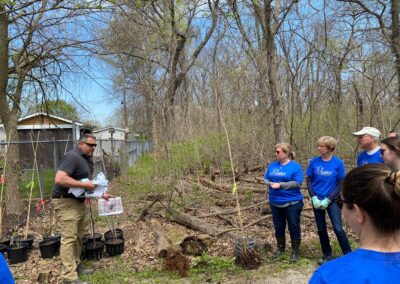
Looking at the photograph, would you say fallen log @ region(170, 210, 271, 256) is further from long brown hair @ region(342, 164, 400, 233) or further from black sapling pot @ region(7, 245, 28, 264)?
long brown hair @ region(342, 164, 400, 233)

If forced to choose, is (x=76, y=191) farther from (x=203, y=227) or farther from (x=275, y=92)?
(x=275, y=92)

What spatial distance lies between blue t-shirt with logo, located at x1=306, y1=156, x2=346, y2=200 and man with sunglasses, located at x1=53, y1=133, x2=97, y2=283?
2.99 metres

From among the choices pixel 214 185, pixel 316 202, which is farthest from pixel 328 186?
pixel 214 185

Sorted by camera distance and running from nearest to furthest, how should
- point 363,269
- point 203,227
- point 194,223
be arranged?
1. point 363,269
2. point 203,227
3. point 194,223

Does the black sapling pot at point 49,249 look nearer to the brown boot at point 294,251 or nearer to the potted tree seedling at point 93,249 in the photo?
the potted tree seedling at point 93,249

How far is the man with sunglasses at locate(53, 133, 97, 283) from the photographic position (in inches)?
176

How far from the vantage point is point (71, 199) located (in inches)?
184

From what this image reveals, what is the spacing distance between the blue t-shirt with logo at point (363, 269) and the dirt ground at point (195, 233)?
3297mm

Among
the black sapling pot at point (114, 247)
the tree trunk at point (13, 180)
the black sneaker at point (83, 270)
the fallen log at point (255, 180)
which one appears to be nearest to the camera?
the black sneaker at point (83, 270)

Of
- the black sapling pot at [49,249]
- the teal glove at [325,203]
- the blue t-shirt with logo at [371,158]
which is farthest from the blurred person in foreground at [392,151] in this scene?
the black sapling pot at [49,249]

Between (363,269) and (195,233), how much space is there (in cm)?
535

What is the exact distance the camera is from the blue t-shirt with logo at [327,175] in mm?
4527

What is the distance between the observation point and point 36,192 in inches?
470

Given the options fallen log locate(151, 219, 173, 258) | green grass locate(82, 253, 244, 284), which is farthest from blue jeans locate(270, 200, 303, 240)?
fallen log locate(151, 219, 173, 258)
